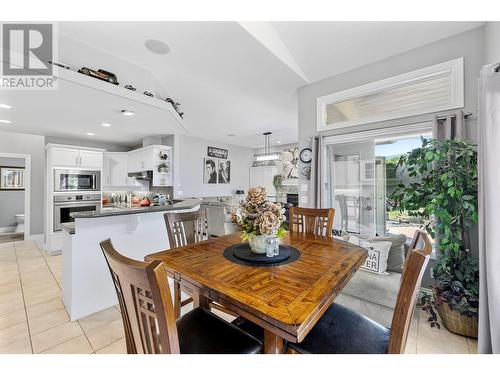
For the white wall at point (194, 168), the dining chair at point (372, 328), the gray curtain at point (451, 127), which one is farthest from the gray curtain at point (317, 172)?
the white wall at point (194, 168)

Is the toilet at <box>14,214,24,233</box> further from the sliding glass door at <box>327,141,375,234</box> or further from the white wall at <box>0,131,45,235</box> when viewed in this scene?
the sliding glass door at <box>327,141,375,234</box>

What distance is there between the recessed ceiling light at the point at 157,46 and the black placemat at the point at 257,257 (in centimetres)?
223

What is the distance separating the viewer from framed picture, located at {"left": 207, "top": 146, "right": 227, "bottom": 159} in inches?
267

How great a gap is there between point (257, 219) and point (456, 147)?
187 cm

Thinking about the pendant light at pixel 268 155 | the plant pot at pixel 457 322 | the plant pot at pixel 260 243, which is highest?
the pendant light at pixel 268 155

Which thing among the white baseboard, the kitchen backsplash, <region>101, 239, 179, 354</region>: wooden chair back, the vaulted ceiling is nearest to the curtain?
the vaulted ceiling

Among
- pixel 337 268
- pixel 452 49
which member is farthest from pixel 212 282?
pixel 452 49

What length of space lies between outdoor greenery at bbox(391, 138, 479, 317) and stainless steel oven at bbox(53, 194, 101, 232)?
5.42 m

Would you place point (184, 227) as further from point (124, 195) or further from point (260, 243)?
point (124, 195)

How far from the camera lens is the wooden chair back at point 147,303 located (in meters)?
0.70

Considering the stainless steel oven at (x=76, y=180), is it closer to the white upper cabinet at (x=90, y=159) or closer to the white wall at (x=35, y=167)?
the white upper cabinet at (x=90, y=159)

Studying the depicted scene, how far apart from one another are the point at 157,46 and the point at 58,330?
9.60 ft

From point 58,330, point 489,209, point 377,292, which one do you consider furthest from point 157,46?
point 377,292

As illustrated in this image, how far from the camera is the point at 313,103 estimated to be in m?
3.18
